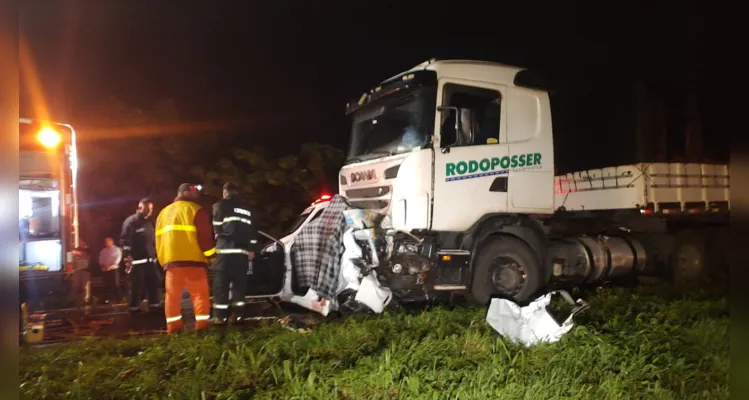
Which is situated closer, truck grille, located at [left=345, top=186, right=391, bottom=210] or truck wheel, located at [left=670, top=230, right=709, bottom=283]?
truck grille, located at [left=345, top=186, right=391, bottom=210]

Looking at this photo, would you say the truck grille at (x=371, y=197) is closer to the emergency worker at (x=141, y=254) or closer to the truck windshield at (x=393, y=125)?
the truck windshield at (x=393, y=125)

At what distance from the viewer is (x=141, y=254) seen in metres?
5.73

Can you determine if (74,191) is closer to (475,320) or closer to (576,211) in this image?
(475,320)

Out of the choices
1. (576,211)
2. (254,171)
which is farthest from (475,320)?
(254,171)

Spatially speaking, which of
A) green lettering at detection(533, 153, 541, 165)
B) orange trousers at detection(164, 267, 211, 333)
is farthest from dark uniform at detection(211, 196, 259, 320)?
green lettering at detection(533, 153, 541, 165)

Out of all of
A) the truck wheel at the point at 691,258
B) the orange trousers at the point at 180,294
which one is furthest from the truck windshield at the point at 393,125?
the truck wheel at the point at 691,258

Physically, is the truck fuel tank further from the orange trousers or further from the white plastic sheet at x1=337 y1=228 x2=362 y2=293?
the orange trousers

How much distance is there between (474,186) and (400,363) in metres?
2.12

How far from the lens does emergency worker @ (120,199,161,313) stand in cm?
575

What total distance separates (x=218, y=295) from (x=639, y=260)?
5.23 meters

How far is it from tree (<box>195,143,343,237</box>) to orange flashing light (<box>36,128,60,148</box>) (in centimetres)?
156

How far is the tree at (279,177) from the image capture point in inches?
243

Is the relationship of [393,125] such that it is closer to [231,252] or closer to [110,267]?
[231,252]

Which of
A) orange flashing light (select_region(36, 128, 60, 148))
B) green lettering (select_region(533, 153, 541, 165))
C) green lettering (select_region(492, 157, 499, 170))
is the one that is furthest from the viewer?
orange flashing light (select_region(36, 128, 60, 148))
